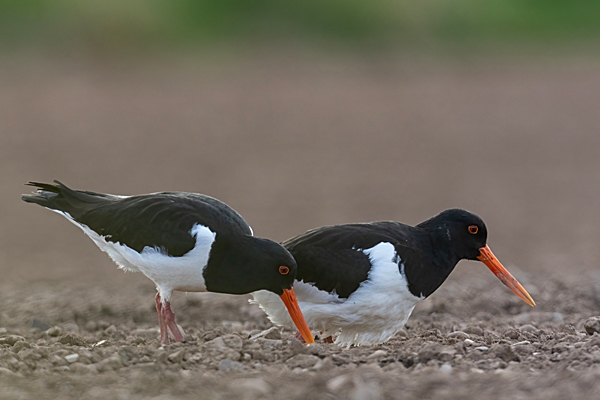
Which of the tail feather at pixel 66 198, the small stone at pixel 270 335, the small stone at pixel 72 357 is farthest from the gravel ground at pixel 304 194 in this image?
the tail feather at pixel 66 198

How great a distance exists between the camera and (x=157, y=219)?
21.9 feet

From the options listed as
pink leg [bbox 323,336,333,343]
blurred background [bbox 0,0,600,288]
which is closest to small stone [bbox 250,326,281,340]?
pink leg [bbox 323,336,333,343]

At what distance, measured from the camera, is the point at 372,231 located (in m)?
6.90

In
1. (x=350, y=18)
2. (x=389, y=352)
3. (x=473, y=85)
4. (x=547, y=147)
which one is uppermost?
(x=350, y=18)

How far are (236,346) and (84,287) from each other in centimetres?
543

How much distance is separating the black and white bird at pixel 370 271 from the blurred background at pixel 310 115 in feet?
11.1

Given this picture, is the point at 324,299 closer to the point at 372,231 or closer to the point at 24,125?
the point at 372,231

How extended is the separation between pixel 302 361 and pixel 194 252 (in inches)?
53.2

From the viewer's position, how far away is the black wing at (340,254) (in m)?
6.63

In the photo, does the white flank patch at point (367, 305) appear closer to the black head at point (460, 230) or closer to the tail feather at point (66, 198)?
the black head at point (460, 230)

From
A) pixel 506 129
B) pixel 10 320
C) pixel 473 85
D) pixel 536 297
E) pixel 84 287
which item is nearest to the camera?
pixel 10 320

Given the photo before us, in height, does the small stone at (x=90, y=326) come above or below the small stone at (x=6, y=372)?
above

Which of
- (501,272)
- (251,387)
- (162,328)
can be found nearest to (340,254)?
(162,328)

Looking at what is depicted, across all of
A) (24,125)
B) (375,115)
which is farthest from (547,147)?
(24,125)
